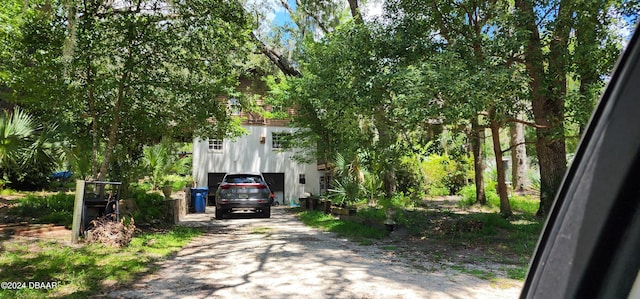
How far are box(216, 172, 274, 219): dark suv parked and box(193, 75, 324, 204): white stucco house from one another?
9.76 metres

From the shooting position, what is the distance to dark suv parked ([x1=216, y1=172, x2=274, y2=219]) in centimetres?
1520

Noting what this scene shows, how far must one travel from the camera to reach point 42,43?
9000 mm

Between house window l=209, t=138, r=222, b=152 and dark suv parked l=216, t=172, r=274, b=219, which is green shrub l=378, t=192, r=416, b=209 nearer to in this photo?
dark suv parked l=216, t=172, r=274, b=219

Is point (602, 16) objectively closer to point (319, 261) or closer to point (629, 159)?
point (319, 261)

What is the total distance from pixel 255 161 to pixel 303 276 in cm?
2065

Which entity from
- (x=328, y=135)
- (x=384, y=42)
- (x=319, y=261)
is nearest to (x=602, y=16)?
(x=384, y=42)

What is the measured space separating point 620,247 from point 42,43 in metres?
10.8

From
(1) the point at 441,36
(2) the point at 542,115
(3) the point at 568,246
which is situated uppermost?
(1) the point at 441,36

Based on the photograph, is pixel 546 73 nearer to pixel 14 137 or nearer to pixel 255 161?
pixel 14 137

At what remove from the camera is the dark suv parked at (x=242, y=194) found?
15.2 metres

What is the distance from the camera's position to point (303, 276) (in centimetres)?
609

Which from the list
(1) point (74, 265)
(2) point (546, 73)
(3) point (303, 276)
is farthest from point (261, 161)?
(3) point (303, 276)

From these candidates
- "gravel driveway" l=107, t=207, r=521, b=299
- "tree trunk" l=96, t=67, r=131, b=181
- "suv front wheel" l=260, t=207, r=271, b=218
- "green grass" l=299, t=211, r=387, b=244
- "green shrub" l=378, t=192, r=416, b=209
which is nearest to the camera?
"gravel driveway" l=107, t=207, r=521, b=299

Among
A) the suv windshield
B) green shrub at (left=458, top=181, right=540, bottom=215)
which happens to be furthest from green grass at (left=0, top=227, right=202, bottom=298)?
green shrub at (left=458, top=181, right=540, bottom=215)
